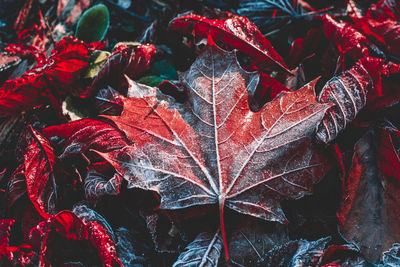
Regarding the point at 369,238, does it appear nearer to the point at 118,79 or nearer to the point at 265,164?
the point at 265,164

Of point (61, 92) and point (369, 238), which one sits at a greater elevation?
point (61, 92)

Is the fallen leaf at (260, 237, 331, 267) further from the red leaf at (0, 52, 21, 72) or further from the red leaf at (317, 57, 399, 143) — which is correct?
the red leaf at (0, 52, 21, 72)

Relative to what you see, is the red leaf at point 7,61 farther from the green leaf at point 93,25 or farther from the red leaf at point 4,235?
the red leaf at point 4,235

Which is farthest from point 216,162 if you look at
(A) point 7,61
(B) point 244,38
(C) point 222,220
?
(A) point 7,61

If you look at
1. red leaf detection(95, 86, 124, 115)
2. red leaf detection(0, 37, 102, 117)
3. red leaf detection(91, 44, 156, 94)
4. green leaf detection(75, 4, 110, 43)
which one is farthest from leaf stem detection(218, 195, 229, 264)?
green leaf detection(75, 4, 110, 43)

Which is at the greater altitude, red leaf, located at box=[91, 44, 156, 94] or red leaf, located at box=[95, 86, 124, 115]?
red leaf, located at box=[91, 44, 156, 94]

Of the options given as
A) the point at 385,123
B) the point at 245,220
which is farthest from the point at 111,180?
the point at 385,123
